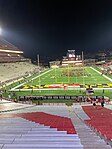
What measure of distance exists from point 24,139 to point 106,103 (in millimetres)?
16359

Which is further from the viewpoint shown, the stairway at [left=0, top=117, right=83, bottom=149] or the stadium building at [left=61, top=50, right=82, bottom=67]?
the stadium building at [left=61, top=50, right=82, bottom=67]

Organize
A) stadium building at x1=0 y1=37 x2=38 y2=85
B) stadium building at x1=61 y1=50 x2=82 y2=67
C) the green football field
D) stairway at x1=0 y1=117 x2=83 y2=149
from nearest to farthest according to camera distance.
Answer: stairway at x1=0 y1=117 x2=83 y2=149, the green football field, stadium building at x1=0 y1=37 x2=38 y2=85, stadium building at x1=61 y1=50 x2=82 y2=67

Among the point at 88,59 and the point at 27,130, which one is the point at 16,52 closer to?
the point at 88,59

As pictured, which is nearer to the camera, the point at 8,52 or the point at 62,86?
the point at 62,86

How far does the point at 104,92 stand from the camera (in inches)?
1267

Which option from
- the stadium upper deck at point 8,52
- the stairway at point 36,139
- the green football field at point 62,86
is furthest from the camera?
the stadium upper deck at point 8,52

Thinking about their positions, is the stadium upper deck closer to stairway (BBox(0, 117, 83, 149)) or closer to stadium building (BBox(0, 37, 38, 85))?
stadium building (BBox(0, 37, 38, 85))

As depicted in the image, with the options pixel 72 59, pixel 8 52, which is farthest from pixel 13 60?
pixel 72 59

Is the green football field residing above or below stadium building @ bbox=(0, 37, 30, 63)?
below

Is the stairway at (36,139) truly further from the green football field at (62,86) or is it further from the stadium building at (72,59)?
the stadium building at (72,59)

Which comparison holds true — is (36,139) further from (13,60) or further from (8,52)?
(8,52)

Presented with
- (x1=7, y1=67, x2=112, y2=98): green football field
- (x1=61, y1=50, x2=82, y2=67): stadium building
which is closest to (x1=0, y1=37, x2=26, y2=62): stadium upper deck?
(x1=61, y1=50, x2=82, y2=67): stadium building

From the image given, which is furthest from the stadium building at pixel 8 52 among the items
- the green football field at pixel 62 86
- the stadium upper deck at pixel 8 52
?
the green football field at pixel 62 86

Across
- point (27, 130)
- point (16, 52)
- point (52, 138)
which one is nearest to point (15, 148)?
point (52, 138)
